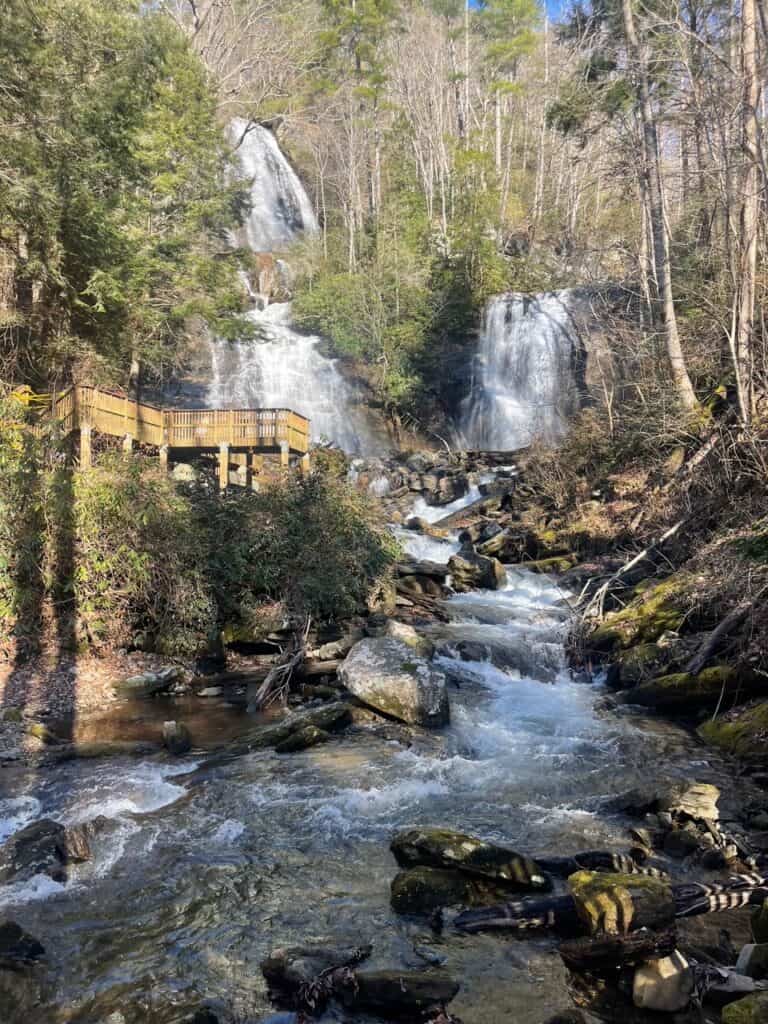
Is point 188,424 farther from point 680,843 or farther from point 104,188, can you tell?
point 680,843

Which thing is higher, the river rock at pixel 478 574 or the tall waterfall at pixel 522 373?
the tall waterfall at pixel 522 373

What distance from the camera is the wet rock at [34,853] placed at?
204 inches

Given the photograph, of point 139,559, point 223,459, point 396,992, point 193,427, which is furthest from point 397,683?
point 193,427

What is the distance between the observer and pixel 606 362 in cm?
2370

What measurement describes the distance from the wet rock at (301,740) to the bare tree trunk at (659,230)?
11.3 m

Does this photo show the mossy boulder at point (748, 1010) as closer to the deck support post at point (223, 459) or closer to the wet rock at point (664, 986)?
the wet rock at point (664, 986)

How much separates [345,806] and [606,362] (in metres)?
20.2

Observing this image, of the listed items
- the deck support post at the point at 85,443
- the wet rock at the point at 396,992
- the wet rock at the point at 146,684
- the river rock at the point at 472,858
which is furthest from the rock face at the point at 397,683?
the deck support post at the point at 85,443

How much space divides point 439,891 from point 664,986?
1.57 metres

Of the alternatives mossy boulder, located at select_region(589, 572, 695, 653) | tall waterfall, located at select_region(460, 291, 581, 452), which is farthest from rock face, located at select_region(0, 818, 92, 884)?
tall waterfall, located at select_region(460, 291, 581, 452)

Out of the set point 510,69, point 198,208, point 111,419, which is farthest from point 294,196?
point 111,419

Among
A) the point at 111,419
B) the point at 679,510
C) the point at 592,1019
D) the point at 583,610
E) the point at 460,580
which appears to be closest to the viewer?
the point at 592,1019

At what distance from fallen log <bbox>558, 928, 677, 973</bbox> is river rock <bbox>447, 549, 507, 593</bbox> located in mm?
11911

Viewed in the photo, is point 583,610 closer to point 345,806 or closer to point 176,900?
point 345,806
